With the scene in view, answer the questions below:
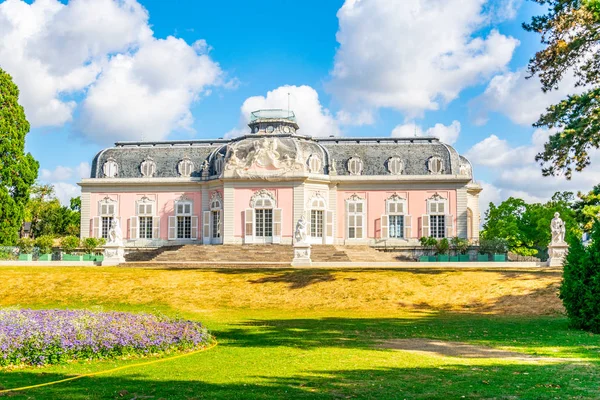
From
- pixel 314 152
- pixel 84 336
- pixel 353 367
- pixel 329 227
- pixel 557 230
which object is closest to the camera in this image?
pixel 353 367

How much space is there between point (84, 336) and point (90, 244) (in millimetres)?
31451

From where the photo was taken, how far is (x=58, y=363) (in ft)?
34.9

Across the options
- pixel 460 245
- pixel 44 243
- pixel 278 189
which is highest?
pixel 278 189

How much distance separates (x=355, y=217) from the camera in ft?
138

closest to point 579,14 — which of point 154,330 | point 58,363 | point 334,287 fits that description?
point 334,287

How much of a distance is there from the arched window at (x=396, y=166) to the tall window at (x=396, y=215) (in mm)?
1577

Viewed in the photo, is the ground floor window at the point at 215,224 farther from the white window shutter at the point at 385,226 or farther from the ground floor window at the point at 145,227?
the white window shutter at the point at 385,226

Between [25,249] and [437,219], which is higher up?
[437,219]

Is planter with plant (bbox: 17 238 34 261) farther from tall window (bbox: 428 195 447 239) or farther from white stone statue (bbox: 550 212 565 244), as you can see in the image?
white stone statue (bbox: 550 212 565 244)

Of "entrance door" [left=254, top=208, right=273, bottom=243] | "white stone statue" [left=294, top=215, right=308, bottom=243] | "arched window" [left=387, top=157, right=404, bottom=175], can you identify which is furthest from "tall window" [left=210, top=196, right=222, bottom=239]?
"arched window" [left=387, top=157, right=404, bottom=175]

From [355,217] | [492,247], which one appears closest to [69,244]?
[355,217]

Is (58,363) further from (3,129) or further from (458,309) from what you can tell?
(3,129)

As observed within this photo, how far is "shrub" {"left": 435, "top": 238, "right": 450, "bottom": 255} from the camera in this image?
39219 mm

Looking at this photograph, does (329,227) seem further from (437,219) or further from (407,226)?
(437,219)
